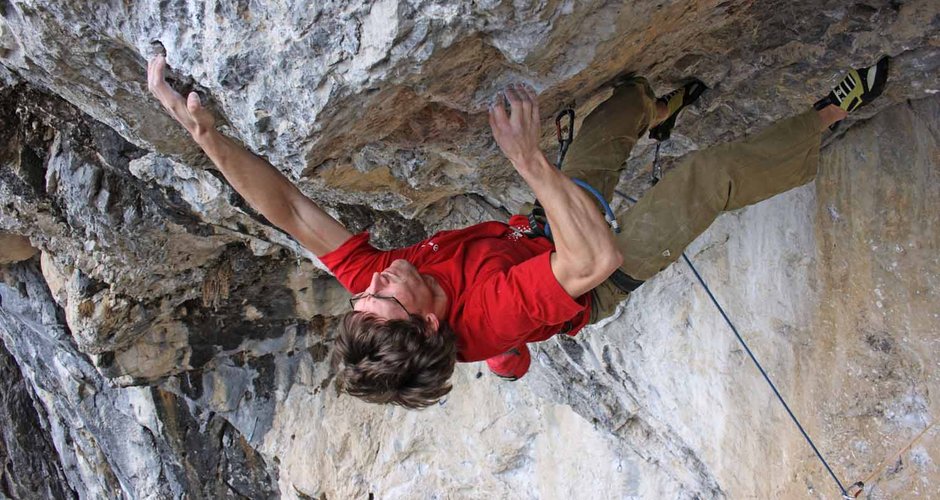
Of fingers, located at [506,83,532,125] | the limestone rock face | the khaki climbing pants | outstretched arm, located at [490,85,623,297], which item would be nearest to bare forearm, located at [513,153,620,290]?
outstretched arm, located at [490,85,623,297]

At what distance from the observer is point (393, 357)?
1.78 metres

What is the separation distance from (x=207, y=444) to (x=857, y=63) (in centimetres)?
553

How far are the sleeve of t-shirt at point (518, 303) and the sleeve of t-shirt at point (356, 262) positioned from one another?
0.35 m

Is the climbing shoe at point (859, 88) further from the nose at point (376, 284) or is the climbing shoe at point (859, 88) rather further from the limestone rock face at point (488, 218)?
the nose at point (376, 284)

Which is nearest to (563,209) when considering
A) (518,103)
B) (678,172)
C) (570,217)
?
(570,217)

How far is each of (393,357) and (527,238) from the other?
0.57m

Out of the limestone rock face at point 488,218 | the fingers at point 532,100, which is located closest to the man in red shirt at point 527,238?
the fingers at point 532,100

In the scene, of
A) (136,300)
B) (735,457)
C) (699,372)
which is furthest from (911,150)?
(136,300)

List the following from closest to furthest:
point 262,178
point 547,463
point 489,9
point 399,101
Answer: point 489,9
point 399,101
point 262,178
point 547,463

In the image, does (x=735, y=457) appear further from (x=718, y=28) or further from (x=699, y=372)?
(x=718, y=28)

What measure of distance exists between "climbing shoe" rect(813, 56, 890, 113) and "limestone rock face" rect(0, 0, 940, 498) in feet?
0.15

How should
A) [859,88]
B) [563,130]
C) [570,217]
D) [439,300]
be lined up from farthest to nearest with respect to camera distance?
[563,130] → [439,300] → [859,88] → [570,217]

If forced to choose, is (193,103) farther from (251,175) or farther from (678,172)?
(678,172)

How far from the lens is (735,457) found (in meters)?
2.84
